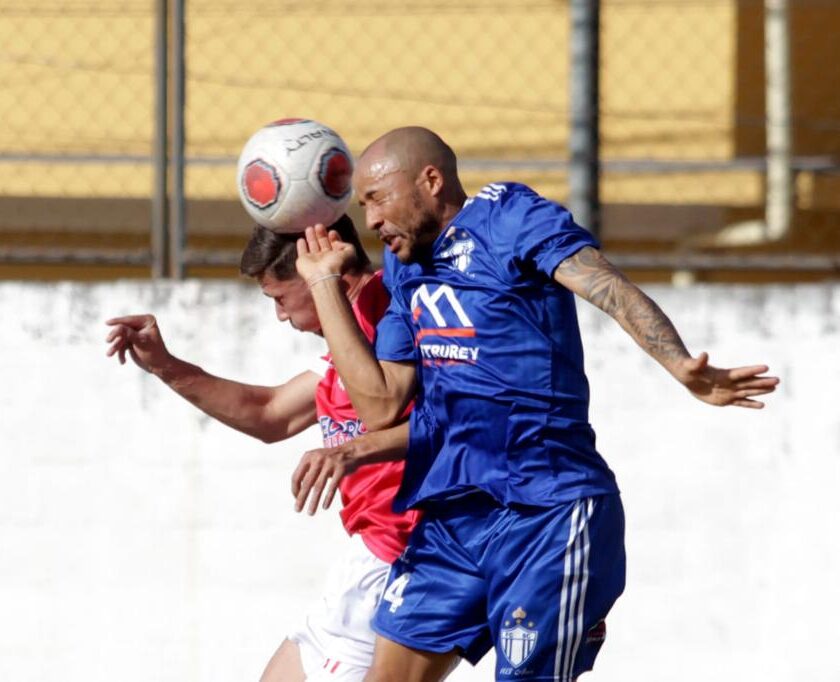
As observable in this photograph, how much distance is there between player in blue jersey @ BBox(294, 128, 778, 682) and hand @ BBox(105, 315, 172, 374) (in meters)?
0.70

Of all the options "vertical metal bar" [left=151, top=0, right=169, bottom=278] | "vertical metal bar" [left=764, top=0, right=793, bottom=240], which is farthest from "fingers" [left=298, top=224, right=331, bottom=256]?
"vertical metal bar" [left=764, top=0, right=793, bottom=240]

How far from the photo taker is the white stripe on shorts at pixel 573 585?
153 inches

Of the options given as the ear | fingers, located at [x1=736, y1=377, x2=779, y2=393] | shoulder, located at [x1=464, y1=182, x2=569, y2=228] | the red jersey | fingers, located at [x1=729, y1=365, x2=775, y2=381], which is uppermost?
the ear

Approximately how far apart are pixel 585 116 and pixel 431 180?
6.11 feet

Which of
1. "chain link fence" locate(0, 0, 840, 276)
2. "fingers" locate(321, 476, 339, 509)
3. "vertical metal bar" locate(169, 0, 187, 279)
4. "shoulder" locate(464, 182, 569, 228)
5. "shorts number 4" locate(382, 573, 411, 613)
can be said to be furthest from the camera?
"chain link fence" locate(0, 0, 840, 276)

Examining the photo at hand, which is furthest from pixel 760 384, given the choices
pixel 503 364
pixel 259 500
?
pixel 259 500

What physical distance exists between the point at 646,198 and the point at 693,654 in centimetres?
441

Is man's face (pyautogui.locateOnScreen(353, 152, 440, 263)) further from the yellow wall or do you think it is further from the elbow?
the yellow wall

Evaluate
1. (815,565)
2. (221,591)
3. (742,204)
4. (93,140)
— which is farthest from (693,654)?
(93,140)

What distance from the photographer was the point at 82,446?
5.78 metres

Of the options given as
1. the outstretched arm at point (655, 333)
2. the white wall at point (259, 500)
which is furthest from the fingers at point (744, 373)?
the white wall at point (259, 500)

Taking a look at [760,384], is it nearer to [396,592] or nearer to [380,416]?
[380,416]

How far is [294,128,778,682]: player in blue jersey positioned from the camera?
389 cm

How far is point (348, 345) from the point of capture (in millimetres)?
3930
